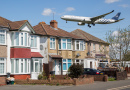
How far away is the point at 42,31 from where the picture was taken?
34875mm

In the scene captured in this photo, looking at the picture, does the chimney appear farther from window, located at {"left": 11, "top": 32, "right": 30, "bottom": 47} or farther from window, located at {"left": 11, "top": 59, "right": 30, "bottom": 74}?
window, located at {"left": 11, "top": 59, "right": 30, "bottom": 74}

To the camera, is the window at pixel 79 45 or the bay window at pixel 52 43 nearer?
the bay window at pixel 52 43

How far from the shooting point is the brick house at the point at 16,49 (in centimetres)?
2555

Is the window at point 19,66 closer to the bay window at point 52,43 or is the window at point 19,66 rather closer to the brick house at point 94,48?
the bay window at point 52,43

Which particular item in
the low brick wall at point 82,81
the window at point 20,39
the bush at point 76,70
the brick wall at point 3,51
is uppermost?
the window at point 20,39

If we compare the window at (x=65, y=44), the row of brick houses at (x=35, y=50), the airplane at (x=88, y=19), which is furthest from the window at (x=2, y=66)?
the airplane at (x=88, y=19)

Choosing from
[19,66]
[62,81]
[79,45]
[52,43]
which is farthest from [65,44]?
[62,81]

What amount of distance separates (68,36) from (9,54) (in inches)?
502

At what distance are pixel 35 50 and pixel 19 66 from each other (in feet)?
17.4

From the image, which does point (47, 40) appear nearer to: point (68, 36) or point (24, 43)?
point (68, 36)

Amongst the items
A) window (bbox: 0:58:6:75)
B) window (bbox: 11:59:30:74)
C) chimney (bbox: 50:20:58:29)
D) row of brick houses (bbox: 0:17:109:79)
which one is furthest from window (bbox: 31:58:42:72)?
chimney (bbox: 50:20:58:29)

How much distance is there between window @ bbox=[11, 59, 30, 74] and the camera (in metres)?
26.4

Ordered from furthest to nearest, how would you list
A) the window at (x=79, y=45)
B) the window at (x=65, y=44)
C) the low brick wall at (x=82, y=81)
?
the window at (x=79, y=45)
the window at (x=65, y=44)
the low brick wall at (x=82, y=81)

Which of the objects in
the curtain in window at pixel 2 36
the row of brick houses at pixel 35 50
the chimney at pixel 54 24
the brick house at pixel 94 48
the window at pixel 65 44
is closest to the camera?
the curtain in window at pixel 2 36
